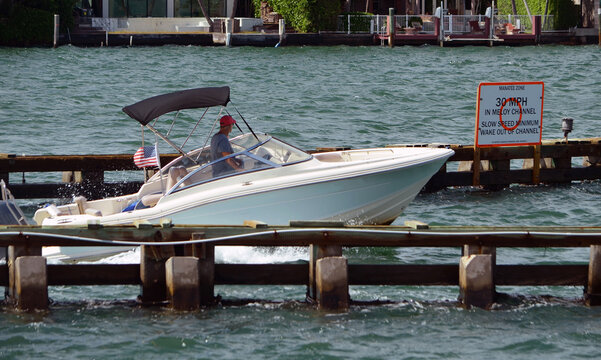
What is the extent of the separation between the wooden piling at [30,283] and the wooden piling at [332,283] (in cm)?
281

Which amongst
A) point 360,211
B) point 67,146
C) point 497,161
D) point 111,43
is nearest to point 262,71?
point 111,43

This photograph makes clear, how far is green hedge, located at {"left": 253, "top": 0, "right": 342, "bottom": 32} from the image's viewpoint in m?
67.6

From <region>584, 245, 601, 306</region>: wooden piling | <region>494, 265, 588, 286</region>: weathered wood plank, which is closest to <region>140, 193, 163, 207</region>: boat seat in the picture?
<region>494, 265, 588, 286</region>: weathered wood plank

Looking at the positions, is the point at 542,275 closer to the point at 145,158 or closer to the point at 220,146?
the point at 220,146

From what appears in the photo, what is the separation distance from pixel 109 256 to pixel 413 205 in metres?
6.61

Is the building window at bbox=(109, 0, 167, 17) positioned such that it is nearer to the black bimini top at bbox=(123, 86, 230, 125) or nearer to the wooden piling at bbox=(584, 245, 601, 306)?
the black bimini top at bbox=(123, 86, 230, 125)

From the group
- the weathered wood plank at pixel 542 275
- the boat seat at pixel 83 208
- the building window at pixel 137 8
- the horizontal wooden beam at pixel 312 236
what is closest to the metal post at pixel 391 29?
the building window at pixel 137 8

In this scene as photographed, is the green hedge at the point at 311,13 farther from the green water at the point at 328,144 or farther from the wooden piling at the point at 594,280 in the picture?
the wooden piling at the point at 594,280

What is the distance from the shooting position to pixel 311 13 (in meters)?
67.9

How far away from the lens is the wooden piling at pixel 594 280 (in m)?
11.7

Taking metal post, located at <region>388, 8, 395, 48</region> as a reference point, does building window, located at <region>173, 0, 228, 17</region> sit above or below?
above

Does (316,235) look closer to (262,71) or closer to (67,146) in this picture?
(67,146)

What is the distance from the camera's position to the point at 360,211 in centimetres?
1459

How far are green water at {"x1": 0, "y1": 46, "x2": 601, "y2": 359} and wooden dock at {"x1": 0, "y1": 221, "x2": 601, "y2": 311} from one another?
0.27m
